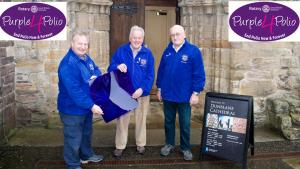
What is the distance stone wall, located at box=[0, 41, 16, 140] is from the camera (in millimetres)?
5277

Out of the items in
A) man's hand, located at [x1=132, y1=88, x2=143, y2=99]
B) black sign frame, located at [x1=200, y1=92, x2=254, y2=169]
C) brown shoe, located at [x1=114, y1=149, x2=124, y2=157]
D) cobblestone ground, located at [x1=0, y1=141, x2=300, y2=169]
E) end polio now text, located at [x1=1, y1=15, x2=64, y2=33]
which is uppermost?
end polio now text, located at [x1=1, y1=15, x2=64, y2=33]

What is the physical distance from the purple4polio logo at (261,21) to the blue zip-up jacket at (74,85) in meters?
2.70

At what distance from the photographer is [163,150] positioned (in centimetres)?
473

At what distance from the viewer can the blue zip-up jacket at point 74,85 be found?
3.75m

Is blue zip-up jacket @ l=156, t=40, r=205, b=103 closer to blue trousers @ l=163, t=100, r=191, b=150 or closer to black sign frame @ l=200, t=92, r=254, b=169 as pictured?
blue trousers @ l=163, t=100, r=191, b=150

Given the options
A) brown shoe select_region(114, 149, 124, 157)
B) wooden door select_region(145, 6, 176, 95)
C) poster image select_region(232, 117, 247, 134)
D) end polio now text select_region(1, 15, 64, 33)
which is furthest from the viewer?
wooden door select_region(145, 6, 176, 95)

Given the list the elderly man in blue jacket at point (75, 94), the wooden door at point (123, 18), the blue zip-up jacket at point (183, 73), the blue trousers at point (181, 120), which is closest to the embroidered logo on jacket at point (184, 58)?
the blue zip-up jacket at point (183, 73)

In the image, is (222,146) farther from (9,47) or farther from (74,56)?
(9,47)

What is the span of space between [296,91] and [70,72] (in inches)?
154

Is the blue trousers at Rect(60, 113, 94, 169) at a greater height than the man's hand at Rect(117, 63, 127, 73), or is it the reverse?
the man's hand at Rect(117, 63, 127, 73)

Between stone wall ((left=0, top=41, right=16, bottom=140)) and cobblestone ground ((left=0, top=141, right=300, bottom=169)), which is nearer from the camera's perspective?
cobblestone ground ((left=0, top=141, right=300, bottom=169))

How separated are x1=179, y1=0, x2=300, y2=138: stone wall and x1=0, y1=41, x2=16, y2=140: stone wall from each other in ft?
9.89

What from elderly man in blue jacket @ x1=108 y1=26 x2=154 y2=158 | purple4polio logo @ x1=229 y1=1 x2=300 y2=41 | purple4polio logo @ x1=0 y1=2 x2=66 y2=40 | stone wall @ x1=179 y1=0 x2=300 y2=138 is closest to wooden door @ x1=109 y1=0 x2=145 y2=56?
stone wall @ x1=179 y1=0 x2=300 y2=138

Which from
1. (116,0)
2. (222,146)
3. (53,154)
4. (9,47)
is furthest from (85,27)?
(222,146)
